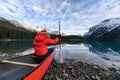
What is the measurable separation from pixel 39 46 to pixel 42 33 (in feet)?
4.09

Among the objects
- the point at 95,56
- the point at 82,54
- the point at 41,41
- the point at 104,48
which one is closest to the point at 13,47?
the point at 82,54

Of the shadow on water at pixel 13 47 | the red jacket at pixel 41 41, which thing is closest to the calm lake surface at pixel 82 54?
the shadow on water at pixel 13 47

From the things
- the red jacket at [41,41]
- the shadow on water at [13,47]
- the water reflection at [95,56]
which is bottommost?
the water reflection at [95,56]

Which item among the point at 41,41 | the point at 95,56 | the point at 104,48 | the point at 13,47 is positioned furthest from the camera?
Result: the point at 104,48

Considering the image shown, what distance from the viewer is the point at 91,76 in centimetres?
1152

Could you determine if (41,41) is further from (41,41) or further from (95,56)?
(95,56)

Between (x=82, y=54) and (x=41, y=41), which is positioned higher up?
(x=41, y=41)

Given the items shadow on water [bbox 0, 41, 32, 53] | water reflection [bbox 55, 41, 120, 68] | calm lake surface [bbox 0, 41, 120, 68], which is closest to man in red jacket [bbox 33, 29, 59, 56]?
calm lake surface [bbox 0, 41, 120, 68]

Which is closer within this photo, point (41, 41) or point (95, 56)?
point (41, 41)

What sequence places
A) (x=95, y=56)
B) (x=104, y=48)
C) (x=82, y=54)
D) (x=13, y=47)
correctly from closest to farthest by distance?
1. (x=95, y=56)
2. (x=82, y=54)
3. (x=13, y=47)
4. (x=104, y=48)

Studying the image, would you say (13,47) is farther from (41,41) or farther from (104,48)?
(41,41)

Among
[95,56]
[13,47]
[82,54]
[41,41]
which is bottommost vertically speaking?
[95,56]

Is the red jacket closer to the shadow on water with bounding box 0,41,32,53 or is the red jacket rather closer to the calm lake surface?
the calm lake surface

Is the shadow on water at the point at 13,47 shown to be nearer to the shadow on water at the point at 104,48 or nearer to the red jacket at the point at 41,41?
the red jacket at the point at 41,41
